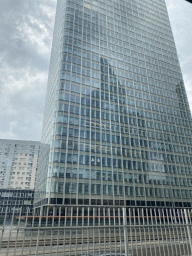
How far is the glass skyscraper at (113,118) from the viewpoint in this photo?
3630 cm

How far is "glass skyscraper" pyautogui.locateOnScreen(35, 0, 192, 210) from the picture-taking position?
36.3 m

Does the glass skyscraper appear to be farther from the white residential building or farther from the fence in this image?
the white residential building

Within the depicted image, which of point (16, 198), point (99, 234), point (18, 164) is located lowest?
point (99, 234)

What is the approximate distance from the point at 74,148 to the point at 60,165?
4.55 metres

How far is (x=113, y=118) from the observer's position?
44500 millimetres

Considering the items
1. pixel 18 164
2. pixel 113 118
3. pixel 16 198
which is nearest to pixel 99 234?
pixel 113 118

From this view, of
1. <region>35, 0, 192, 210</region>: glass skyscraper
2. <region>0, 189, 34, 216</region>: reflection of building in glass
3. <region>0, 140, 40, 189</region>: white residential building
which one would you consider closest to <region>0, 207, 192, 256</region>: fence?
<region>35, 0, 192, 210</region>: glass skyscraper

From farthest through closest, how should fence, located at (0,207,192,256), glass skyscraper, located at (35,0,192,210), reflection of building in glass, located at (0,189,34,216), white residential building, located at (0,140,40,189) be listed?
white residential building, located at (0,140,40,189)
reflection of building in glass, located at (0,189,34,216)
glass skyscraper, located at (35,0,192,210)
fence, located at (0,207,192,256)

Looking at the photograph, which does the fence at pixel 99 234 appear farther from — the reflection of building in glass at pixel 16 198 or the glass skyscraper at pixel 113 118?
the reflection of building in glass at pixel 16 198

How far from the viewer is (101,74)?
4791 centimetres

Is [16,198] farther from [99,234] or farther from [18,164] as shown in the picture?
[99,234]

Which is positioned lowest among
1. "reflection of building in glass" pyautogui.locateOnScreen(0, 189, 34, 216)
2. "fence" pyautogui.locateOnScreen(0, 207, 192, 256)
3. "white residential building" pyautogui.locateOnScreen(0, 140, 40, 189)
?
"fence" pyautogui.locateOnScreen(0, 207, 192, 256)

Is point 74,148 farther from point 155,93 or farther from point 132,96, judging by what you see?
point 155,93

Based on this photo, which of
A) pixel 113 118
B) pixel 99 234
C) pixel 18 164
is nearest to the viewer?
pixel 99 234
